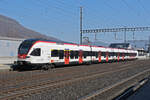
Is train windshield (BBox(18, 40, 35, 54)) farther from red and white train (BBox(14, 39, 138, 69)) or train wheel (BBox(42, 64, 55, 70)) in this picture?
train wheel (BBox(42, 64, 55, 70))

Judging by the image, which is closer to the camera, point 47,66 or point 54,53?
point 47,66

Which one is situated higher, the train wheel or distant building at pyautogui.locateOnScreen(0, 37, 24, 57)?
distant building at pyautogui.locateOnScreen(0, 37, 24, 57)

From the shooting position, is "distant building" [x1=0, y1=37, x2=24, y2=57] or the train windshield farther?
"distant building" [x1=0, y1=37, x2=24, y2=57]

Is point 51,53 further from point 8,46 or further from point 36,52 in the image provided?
point 8,46

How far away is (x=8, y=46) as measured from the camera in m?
35.3

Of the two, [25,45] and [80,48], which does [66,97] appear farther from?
[80,48]

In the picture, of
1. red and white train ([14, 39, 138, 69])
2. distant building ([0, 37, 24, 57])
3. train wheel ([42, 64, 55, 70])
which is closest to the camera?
A: red and white train ([14, 39, 138, 69])

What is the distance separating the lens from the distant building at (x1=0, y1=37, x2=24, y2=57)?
113 feet

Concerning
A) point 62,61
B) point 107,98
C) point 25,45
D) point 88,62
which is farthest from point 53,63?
point 107,98

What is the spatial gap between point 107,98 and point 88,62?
71.0 feet

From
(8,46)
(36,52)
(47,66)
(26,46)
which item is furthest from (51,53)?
(8,46)

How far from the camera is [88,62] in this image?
30984 millimetres

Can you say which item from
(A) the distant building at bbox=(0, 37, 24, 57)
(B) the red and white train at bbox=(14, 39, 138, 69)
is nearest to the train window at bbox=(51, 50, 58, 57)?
(B) the red and white train at bbox=(14, 39, 138, 69)

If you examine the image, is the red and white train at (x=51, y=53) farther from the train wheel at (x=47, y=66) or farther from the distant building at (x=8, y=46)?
the distant building at (x=8, y=46)
